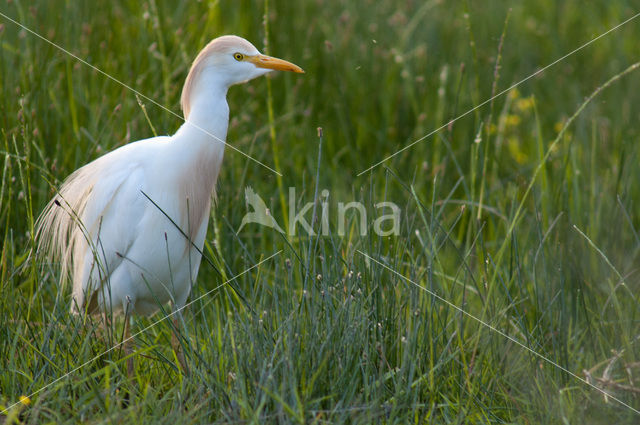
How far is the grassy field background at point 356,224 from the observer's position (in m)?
2.21

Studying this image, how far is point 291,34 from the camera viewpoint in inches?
185

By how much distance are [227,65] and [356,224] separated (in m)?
0.66

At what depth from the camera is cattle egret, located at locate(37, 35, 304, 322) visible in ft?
8.61

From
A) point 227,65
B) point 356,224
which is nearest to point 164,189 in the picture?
point 227,65

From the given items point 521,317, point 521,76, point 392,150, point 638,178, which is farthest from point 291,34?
point 521,317

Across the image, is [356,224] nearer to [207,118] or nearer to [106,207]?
[207,118]

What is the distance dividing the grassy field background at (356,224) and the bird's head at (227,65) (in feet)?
1.51

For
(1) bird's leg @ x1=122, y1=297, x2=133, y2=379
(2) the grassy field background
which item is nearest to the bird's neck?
(2) the grassy field background

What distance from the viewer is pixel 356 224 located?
2639 millimetres

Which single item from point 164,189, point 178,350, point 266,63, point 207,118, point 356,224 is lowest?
point 178,350

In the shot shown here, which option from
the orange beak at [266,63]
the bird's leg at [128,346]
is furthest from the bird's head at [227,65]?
the bird's leg at [128,346]

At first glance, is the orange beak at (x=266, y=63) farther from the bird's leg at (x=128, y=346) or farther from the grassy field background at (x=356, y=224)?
the bird's leg at (x=128, y=346)

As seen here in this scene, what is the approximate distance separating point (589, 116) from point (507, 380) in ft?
9.27

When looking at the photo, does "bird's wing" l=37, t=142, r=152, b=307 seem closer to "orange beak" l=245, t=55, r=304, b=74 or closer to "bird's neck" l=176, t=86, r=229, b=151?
"bird's neck" l=176, t=86, r=229, b=151
